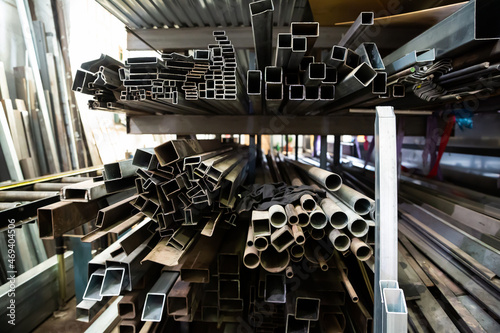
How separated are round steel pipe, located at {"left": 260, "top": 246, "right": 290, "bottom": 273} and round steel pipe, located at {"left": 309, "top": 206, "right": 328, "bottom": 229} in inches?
6.2

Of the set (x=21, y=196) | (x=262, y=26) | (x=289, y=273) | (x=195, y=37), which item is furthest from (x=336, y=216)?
(x=21, y=196)

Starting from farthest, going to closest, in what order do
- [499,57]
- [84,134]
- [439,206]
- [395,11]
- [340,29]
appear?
[84,134]
[439,206]
[340,29]
[395,11]
[499,57]

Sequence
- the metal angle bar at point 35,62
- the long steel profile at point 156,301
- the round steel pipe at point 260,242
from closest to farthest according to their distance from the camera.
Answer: the round steel pipe at point 260,242, the long steel profile at point 156,301, the metal angle bar at point 35,62

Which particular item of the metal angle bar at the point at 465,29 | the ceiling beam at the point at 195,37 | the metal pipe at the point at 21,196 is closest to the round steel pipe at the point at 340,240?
the metal angle bar at the point at 465,29

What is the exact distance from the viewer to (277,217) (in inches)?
34.1

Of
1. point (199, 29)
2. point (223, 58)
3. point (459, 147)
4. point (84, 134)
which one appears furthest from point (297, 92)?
point (84, 134)

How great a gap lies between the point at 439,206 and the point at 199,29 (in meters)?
2.11

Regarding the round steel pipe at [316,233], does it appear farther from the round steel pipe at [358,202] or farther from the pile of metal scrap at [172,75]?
the pile of metal scrap at [172,75]

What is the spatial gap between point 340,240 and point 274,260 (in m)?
0.27

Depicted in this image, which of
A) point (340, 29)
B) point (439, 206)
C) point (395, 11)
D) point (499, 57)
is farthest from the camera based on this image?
point (439, 206)

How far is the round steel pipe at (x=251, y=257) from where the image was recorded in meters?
0.83

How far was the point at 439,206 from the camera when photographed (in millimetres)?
1643

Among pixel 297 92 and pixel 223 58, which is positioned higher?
pixel 223 58

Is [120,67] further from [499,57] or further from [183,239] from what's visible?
[499,57]
